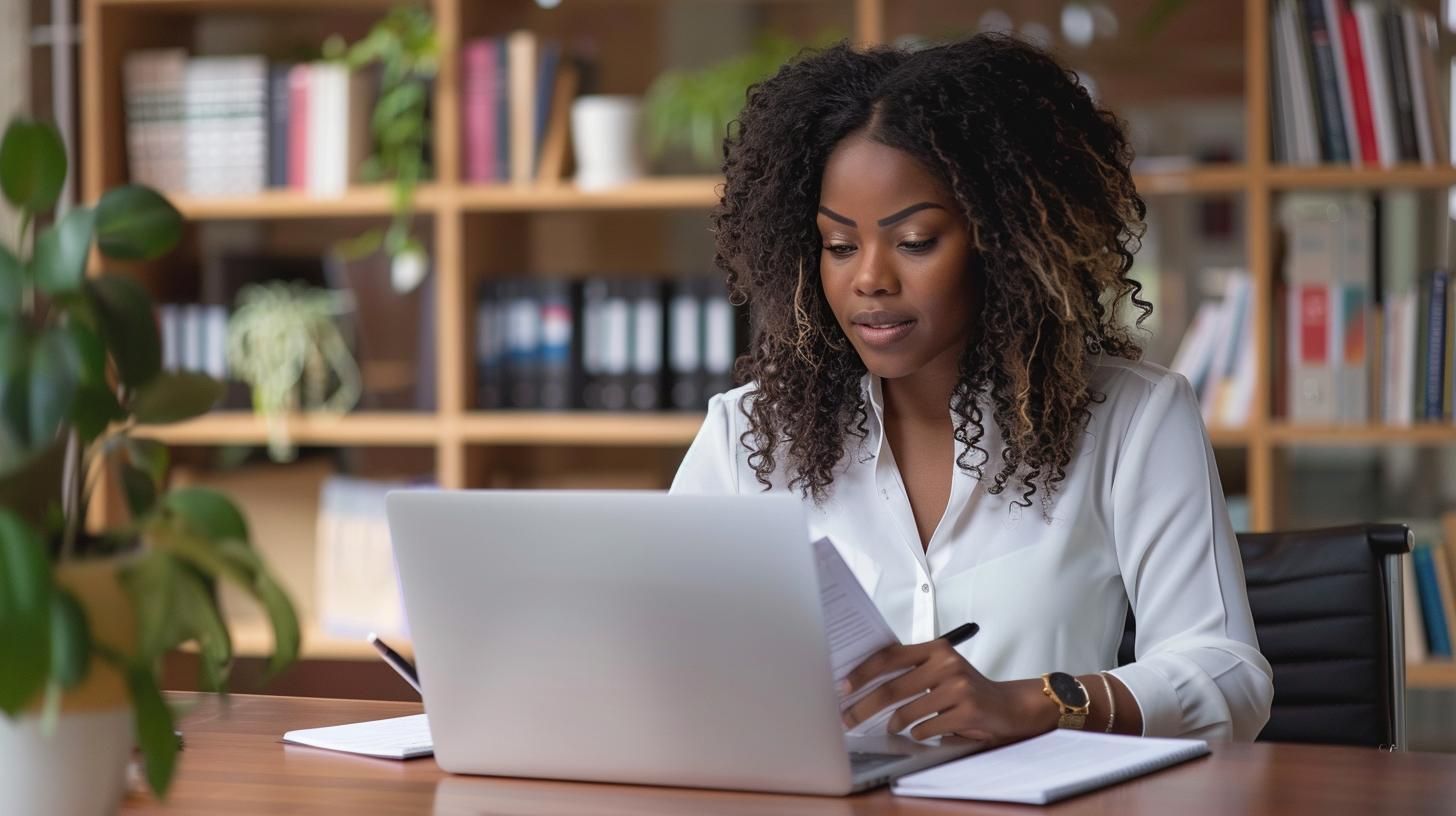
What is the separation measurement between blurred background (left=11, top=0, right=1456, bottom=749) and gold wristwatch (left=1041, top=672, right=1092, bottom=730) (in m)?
1.61

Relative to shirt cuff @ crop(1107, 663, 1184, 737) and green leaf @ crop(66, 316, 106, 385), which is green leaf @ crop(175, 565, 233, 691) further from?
shirt cuff @ crop(1107, 663, 1184, 737)

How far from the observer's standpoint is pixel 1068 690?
4.46 feet

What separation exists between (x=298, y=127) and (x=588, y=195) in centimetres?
64

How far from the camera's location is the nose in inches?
62.9

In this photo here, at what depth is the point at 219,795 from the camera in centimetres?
119

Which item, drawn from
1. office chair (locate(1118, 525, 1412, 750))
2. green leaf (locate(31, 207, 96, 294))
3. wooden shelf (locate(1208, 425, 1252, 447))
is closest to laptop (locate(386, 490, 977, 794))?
green leaf (locate(31, 207, 96, 294))

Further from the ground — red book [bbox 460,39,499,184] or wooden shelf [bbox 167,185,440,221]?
red book [bbox 460,39,499,184]

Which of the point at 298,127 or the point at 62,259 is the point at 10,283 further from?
the point at 298,127

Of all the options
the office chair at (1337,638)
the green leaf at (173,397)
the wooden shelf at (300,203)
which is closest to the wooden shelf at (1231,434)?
the office chair at (1337,638)

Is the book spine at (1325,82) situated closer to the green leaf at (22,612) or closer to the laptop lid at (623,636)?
the laptop lid at (623,636)

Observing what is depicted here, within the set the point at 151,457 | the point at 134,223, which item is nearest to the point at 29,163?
the point at 134,223

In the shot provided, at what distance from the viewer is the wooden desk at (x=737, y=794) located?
1091 mm

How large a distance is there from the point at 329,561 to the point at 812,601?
7.85 feet

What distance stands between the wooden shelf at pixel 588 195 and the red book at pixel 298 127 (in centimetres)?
36
